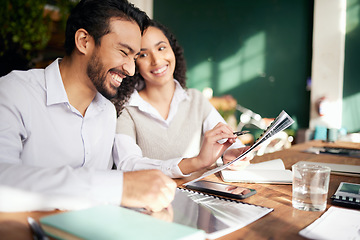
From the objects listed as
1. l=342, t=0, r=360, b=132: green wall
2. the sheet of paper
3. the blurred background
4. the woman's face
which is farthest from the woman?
l=342, t=0, r=360, b=132: green wall

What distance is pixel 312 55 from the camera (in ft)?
15.6

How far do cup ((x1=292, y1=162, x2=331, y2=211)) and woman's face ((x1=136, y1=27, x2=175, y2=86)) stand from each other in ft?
3.45

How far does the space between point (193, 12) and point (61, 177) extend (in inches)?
226

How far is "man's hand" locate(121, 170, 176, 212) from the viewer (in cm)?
82

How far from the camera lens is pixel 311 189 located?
0.91 m

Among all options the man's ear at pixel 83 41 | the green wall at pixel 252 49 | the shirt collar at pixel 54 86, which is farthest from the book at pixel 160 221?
the green wall at pixel 252 49

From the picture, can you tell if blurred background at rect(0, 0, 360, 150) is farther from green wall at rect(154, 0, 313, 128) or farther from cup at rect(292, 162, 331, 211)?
cup at rect(292, 162, 331, 211)

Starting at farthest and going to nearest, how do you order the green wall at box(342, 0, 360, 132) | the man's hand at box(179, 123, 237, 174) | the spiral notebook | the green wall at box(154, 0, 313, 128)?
the green wall at box(154, 0, 313, 128) < the green wall at box(342, 0, 360, 132) < the man's hand at box(179, 123, 237, 174) < the spiral notebook

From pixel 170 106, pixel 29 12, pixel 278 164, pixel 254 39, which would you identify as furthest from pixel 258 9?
pixel 278 164

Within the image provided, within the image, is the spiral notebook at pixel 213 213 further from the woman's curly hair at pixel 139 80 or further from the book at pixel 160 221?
the woman's curly hair at pixel 139 80

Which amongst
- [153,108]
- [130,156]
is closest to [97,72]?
[130,156]

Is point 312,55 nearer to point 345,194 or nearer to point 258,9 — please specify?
point 258,9

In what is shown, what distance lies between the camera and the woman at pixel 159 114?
5.50 ft

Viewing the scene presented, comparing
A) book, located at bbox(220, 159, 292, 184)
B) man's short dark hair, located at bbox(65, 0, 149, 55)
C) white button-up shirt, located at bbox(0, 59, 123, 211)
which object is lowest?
book, located at bbox(220, 159, 292, 184)
